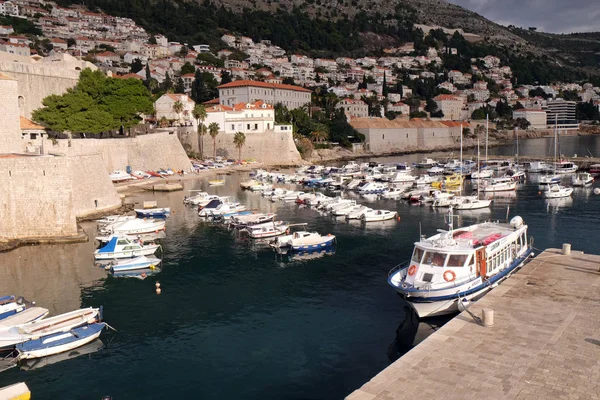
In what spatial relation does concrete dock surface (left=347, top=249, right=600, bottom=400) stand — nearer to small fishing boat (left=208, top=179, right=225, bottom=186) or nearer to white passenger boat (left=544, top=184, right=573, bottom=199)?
white passenger boat (left=544, top=184, right=573, bottom=199)

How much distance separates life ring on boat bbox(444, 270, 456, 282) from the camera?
52.0 ft

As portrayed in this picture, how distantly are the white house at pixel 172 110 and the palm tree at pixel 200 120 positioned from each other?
400cm

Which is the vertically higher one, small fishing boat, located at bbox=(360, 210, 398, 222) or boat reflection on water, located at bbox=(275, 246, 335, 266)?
small fishing boat, located at bbox=(360, 210, 398, 222)

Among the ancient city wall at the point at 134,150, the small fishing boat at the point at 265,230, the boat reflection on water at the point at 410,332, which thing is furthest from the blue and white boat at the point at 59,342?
the ancient city wall at the point at 134,150

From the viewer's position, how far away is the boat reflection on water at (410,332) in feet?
47.1

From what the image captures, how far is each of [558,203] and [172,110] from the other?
4943cm

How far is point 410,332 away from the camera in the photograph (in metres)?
15.5

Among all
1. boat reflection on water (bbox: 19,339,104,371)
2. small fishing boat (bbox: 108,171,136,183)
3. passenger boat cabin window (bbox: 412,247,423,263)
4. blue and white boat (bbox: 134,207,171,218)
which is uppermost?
small fishing boat (bbox: 108,171,136,183)

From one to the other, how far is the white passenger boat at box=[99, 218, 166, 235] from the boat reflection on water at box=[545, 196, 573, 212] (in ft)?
85.1

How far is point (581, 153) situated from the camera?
270 ft

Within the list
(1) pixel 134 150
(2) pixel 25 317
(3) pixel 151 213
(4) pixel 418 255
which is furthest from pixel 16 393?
(1) pixel 134 150

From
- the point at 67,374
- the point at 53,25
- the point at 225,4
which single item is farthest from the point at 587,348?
the point at 225,4

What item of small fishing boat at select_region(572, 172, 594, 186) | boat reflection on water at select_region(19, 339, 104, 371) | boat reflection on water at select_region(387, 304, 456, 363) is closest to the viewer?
boat reflection on water at select_region(19, 339, 104, 371)

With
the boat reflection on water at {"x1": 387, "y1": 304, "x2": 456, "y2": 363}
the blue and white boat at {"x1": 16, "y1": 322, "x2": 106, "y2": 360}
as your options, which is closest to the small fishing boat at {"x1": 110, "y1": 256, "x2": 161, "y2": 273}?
the blue and white boat at {"x1": 16, "y1": 322, "x2": 106, "y2": 360}
